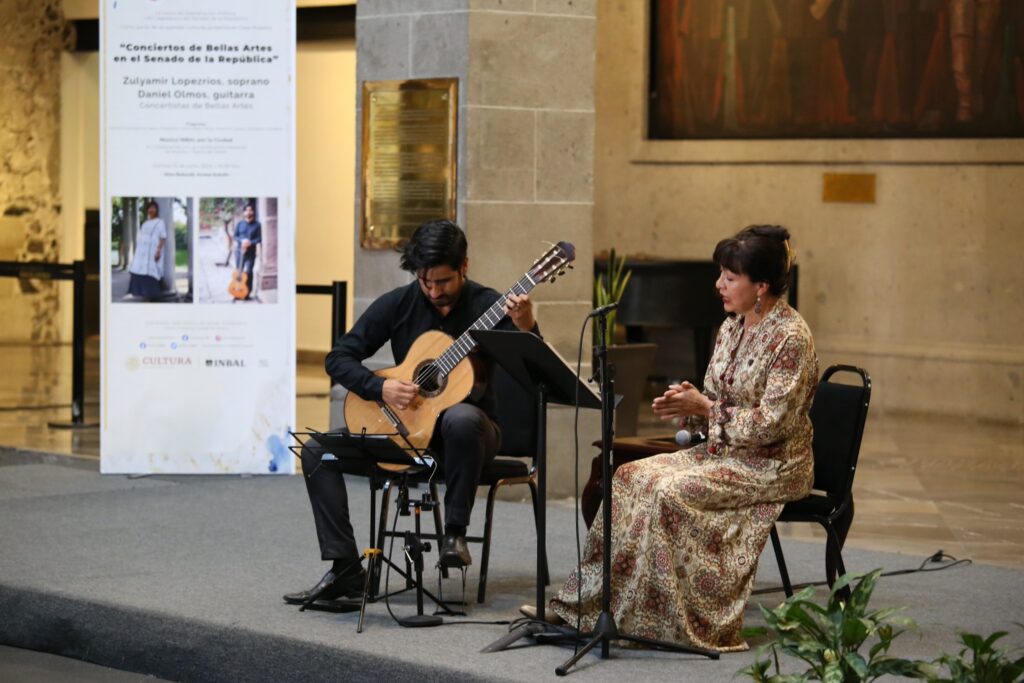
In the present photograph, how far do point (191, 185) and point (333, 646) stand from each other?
3.11 m

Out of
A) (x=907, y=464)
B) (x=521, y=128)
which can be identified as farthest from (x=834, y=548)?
(x=907, y=464)

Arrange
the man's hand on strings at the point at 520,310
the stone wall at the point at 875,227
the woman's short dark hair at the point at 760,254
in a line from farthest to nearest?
the stone wall at the point at 875,227 < the man's hand on strings at the point at 520,310 < the woman's short dark hair at the point at 760,254

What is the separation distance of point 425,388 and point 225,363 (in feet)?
7.77

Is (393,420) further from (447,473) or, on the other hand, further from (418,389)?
(447,473)

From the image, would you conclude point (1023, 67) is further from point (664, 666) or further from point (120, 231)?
point (664, 666)

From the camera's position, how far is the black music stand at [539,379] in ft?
13.3

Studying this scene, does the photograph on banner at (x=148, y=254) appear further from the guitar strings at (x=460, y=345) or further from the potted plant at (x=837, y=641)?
the potted plant at (x=837, y=641)

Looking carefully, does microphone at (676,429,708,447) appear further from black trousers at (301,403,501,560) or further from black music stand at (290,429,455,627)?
black music stand at (290,429,455,627)

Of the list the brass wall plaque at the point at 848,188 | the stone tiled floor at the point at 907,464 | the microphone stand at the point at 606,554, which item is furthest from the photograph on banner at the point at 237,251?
the brass wall plaque at the point at 848,188

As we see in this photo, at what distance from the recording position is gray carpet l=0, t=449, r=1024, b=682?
4.21 metres

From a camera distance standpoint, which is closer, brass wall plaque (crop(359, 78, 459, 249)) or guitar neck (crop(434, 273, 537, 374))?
guitar neck (crop(434, 273, 537, 374))

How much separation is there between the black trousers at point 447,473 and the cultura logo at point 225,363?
2222mm

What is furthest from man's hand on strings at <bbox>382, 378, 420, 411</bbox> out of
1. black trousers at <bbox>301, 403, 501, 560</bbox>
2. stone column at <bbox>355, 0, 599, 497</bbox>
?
stone column at <bbox>355, 0, 599, 497</bbox>

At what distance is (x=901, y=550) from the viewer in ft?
19.7
